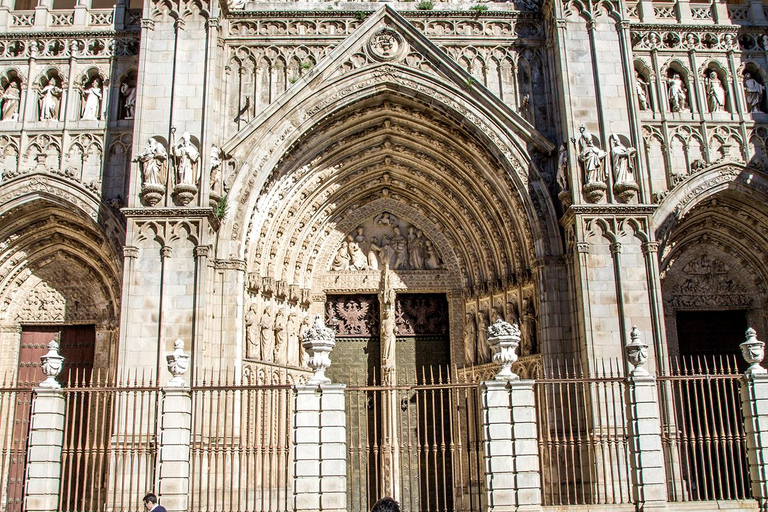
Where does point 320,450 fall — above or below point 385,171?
below

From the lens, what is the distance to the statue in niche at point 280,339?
1633 centimetres

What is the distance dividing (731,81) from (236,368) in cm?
1227

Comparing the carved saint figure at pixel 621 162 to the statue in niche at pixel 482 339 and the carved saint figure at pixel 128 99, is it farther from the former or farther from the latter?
the carved saint figure at pixel 128 99

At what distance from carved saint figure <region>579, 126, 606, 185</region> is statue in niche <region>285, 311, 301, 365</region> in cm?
692

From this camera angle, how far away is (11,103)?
16.5 m

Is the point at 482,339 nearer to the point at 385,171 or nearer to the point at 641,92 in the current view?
the point at 385,171

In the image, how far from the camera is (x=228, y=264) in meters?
15.2

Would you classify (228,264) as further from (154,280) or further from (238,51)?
(238,51)

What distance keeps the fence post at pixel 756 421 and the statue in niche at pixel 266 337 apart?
29.6 ft

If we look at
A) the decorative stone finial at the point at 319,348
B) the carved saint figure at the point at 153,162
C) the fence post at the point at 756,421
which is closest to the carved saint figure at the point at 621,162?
the fence post at the point at 756,421

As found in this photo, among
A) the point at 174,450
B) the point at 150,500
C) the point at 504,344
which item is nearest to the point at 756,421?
the point at 504,344

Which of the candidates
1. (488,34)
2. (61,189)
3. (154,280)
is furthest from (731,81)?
(61,189)

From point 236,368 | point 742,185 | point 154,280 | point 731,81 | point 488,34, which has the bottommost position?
point 236,368

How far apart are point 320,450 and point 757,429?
6185 millimetres
